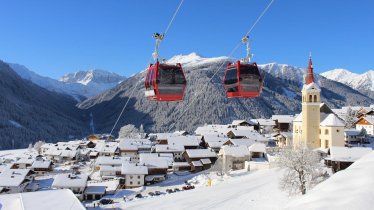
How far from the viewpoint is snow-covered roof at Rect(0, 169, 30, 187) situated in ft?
183

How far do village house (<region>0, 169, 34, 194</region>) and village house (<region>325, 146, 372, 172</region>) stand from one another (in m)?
43.2

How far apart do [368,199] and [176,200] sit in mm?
35499

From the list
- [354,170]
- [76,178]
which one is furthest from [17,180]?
[354,170]

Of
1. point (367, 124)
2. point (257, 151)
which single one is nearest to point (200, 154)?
point (257, 151)

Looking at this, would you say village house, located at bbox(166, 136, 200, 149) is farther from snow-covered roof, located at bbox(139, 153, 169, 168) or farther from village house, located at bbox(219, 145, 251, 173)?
village house, located at bbox(219, 145, 251, 173)

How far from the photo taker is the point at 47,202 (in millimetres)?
36594

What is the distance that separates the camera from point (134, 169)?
61656 millimetres

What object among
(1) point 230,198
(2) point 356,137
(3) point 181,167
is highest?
(2) point 356,137

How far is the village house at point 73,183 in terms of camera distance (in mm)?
54966

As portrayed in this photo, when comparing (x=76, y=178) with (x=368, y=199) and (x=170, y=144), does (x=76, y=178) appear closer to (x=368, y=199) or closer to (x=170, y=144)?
(x=170, y=144)

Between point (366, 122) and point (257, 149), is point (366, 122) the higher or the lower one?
the higher one

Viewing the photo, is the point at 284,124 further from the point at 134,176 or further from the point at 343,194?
the point at 343,194

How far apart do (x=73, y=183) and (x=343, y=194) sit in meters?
54.9

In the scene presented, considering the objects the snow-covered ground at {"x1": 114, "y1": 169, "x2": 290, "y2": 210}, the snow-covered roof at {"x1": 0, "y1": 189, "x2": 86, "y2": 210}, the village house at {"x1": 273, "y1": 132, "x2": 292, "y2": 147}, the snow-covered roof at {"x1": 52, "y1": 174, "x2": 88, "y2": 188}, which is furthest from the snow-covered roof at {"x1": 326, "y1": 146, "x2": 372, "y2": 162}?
the snow-covered roof at {"x1": 52, "y1": 174, "x2": 88, "y2": 188}
